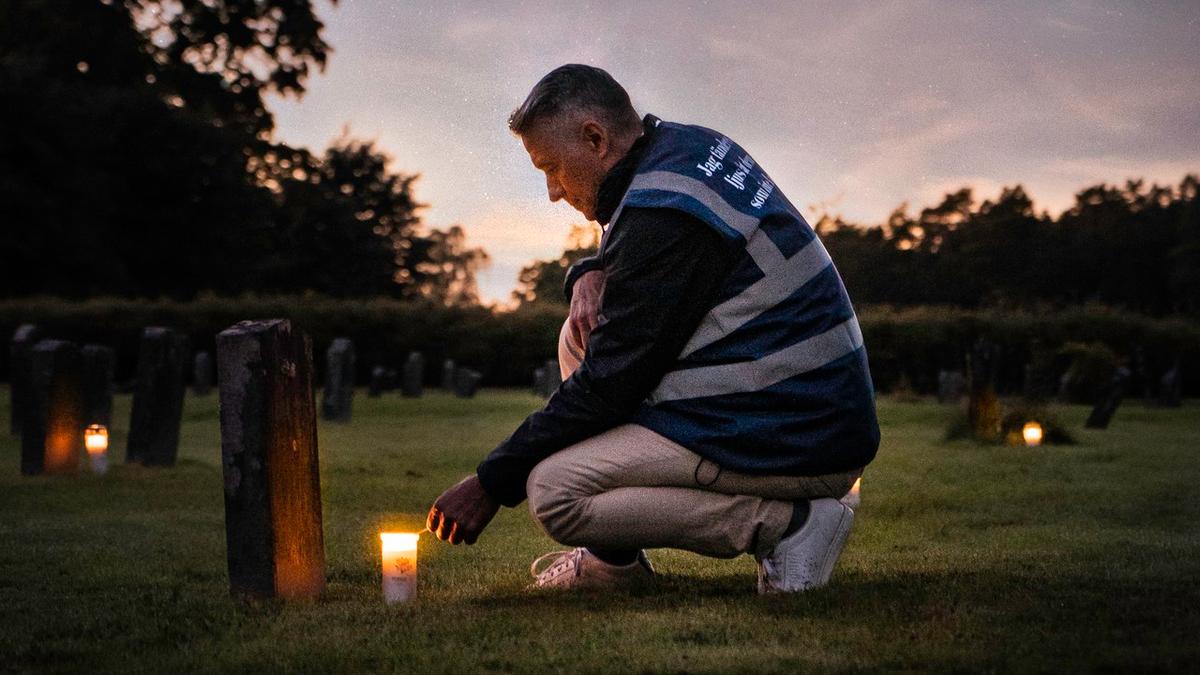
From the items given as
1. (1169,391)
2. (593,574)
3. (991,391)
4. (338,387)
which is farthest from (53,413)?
(1169,391)

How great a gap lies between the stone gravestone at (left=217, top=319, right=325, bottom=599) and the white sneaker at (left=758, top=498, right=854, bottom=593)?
160 cm

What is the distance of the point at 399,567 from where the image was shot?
4383 millimetres

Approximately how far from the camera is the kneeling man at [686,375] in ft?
13.2

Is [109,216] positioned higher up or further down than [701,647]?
higher up

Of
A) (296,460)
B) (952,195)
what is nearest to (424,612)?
(296,460)

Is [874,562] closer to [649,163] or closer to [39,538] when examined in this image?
[649,163]

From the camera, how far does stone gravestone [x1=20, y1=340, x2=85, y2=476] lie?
11070 millimetres

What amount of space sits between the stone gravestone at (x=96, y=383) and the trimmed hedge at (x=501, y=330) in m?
22.6

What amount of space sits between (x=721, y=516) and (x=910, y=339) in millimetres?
30999

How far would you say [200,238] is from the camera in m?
42.0

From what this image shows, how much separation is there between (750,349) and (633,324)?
390 millimetres

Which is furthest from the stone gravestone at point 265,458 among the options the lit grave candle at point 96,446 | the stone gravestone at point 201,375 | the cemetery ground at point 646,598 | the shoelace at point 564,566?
the stone gravestone at point 201,375

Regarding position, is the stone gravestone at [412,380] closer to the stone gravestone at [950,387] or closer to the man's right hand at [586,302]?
the stone gravestone at [950,387]

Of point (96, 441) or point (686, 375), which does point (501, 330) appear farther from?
point (686, 375)
